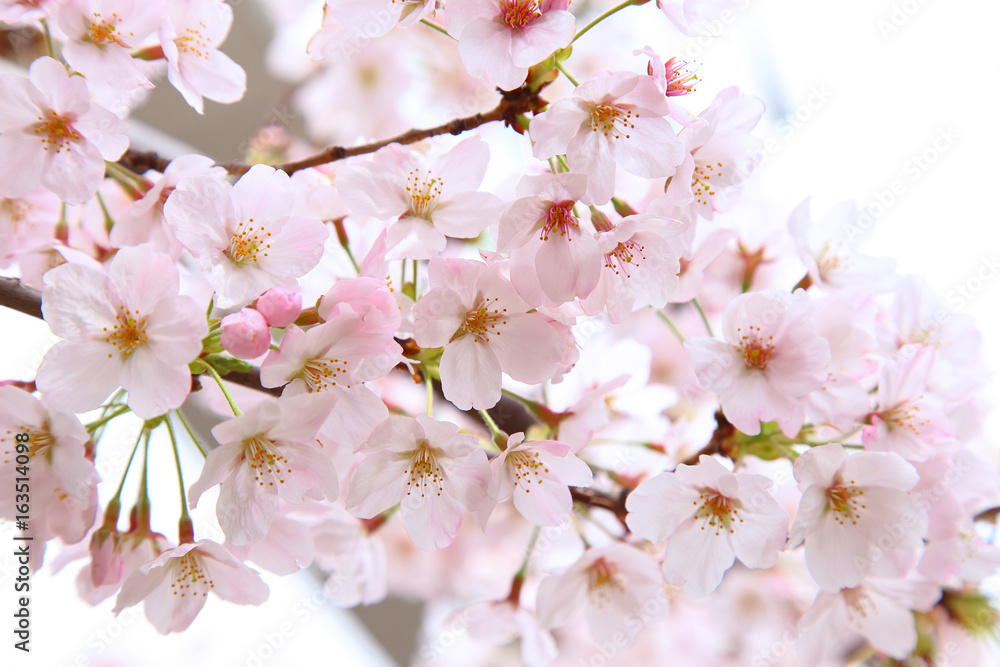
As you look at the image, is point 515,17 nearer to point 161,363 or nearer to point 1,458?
point 161,363

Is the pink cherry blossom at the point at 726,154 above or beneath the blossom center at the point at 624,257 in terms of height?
above

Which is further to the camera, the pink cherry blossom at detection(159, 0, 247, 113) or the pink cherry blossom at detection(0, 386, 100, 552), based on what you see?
the pink cherry blossom at detection(159, 0, 247, 113)

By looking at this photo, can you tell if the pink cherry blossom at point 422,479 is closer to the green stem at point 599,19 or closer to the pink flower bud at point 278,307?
the pink flower bud at point 278,307

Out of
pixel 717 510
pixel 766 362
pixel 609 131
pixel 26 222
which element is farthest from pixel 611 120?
pixel 26 222

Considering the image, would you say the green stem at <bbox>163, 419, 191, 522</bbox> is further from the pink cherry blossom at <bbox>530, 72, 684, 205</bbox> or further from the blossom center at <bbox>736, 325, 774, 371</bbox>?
the blossom center at <bbox>736, 325, 774, 371</bbox>

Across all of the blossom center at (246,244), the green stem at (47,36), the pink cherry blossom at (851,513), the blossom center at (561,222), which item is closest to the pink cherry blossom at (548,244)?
the blossom center at (561,222)

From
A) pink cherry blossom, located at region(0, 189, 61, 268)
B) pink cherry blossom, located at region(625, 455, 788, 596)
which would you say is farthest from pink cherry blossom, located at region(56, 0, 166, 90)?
pink cherry blossom, located at region(625, 455, 788, 596)
